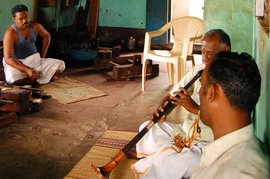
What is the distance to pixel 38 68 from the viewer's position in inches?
223

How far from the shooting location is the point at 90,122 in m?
4.23

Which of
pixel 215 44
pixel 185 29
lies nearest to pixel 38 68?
pixel 185 29

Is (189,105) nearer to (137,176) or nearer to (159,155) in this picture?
(159,155)

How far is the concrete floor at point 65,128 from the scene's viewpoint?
3.16 metres

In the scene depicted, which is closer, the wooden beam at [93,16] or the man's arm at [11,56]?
the man's arm at [11,56]

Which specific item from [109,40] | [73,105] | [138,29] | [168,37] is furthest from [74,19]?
[73,105]

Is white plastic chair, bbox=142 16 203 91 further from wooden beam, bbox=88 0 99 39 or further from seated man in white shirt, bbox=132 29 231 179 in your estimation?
wooden beam, bbox=88 0 99 39

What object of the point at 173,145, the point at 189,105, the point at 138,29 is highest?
the point at 138,29

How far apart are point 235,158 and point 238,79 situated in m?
0.28

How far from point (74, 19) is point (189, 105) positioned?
6240 mm

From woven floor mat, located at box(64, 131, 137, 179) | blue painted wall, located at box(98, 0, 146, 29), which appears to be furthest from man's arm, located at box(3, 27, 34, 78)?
blue painted wall, located at box(98, 0, 146, 29)

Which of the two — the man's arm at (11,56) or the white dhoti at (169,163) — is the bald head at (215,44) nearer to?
the white dhoti at (169,163)

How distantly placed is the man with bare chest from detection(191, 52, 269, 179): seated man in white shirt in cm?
430

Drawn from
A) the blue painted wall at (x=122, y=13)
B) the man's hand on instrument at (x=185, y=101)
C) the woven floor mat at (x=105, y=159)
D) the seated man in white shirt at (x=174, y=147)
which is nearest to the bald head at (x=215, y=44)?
the seated man in white shirt at (x=174, y=147)
